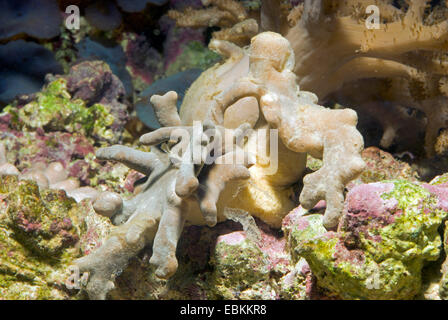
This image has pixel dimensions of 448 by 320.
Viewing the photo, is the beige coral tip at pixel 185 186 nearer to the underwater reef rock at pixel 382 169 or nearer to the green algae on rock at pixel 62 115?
the underwater reef rock at pixel 382 169

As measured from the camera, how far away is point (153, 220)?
1.70 metres

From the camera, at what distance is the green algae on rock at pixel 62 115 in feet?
9.07

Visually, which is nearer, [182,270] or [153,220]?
[153,220]

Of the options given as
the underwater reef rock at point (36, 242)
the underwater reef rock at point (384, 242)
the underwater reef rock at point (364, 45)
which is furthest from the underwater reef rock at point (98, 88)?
the underwater reef rock at point (384, 242)

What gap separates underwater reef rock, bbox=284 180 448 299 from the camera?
4.17 ft

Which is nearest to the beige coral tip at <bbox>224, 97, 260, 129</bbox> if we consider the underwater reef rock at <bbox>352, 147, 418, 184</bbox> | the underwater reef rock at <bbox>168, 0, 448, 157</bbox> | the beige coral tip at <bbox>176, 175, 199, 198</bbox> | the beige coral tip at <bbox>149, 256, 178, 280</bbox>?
the underwater reef rock at <bbox>168, 0, 448, 157</bbox>

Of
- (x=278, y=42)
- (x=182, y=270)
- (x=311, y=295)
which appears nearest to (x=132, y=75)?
(x=278, y=42)

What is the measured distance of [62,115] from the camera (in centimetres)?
277

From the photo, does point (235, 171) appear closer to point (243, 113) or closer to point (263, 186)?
point (263, 186)

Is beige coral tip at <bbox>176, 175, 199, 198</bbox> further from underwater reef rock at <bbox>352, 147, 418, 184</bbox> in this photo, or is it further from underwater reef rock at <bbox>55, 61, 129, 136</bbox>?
underwater reef rock at <bbox>55, 61, 129, 136</bbox>

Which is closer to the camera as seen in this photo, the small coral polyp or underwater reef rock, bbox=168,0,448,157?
the small coral polyp

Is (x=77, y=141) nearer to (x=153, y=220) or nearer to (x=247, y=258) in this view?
(x=153, y=220)

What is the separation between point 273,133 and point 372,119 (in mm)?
1448

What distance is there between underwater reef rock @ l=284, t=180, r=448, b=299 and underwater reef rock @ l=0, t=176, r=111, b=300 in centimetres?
125
